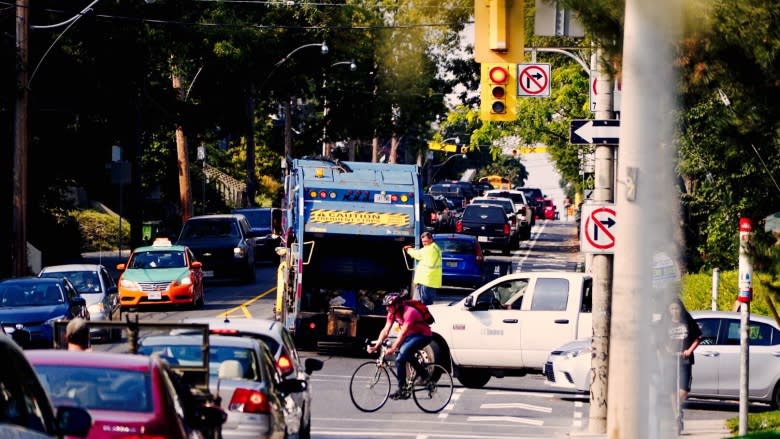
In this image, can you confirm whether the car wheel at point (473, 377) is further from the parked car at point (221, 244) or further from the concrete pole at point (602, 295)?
the parked car at point (221, 244)

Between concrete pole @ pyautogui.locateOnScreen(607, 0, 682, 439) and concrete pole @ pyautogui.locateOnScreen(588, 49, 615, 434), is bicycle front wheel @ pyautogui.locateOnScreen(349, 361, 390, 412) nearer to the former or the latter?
concrete pole @ pyautogui.locateOnScreen(588, 49, 615, 434)

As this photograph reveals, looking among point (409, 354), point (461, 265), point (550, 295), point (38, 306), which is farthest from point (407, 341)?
point (461, 265)

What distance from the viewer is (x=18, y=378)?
7961 mm

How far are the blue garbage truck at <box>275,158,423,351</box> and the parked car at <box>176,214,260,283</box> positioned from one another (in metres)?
13.3

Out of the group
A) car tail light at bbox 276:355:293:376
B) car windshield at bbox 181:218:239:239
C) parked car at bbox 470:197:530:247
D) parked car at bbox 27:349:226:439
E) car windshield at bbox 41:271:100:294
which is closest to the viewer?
parked car at bbox 27:349:226:439

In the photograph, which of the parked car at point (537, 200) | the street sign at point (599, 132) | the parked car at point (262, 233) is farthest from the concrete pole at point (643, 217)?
the parked car at point (537, 200)

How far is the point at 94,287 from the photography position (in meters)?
29.5

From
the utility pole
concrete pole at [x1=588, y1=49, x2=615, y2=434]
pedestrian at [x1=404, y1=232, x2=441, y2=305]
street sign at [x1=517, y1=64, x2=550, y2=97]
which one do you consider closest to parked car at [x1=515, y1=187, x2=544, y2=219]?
the utility pole

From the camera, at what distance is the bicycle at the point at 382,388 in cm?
1986

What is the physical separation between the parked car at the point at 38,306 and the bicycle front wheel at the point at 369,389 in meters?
6.47

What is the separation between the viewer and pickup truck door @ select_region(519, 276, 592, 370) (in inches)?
869

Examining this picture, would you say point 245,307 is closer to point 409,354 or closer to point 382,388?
point 382,388

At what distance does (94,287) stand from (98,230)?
27990 millimetres

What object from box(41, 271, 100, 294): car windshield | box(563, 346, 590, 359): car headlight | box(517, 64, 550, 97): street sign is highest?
box(517, 64, 550, 97): street sign
